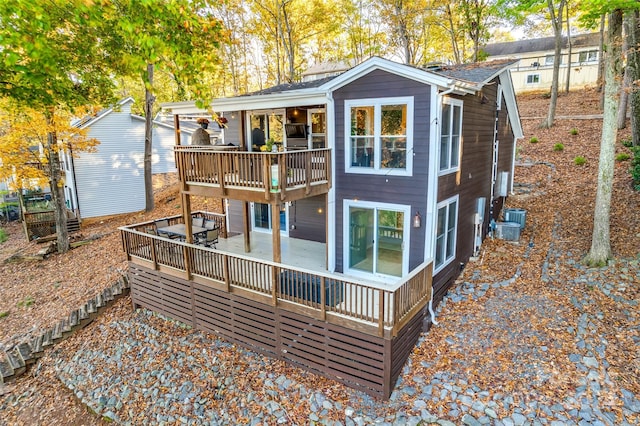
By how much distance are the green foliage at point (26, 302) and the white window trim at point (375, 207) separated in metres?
10.5

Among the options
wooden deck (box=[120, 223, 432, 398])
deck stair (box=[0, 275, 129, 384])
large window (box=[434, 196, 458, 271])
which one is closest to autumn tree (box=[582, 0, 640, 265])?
large window (box=[434, 196, 458, 271])

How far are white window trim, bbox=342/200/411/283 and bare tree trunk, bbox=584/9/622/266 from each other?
15.1 feet

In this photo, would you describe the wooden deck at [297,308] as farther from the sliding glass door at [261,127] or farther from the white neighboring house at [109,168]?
the white neighboring house at [109,168]

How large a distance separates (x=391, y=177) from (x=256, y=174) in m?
3.09

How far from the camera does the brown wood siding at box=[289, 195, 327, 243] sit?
35.5ft

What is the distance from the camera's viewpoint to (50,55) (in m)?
5.41

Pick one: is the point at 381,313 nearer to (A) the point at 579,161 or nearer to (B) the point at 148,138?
(A) the point at 579,161

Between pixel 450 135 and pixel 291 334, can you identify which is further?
pixel 450 135

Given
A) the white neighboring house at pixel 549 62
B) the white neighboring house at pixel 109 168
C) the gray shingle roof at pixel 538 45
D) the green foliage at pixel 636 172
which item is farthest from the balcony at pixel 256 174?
the gray shingle roof at pixel 538 45

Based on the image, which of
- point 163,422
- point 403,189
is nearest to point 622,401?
point 403,189

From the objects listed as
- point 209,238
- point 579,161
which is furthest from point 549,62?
point 209,238

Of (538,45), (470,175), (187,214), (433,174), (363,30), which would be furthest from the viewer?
(538,45)

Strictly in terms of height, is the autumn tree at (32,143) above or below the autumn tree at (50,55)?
below

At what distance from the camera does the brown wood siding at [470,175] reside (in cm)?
870
